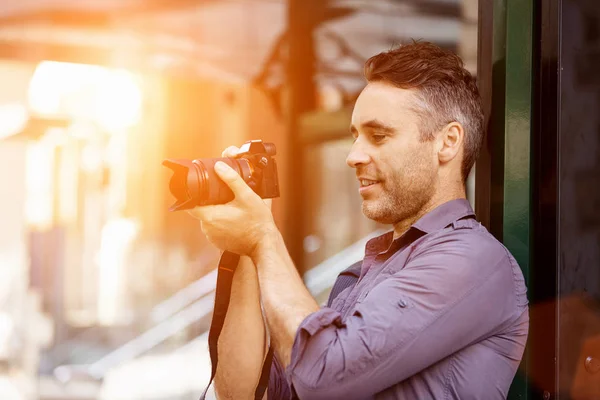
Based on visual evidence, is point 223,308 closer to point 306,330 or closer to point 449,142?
point 306,330

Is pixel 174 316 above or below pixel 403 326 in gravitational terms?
below

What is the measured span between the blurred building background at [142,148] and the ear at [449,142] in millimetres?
3873

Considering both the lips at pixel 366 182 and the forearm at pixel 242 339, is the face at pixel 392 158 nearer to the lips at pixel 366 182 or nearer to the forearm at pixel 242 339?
the lips at pixel 366 182

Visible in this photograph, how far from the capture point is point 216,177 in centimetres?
118

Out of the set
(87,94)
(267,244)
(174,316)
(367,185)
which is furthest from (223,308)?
(87,94)

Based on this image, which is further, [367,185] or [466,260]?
[367,185]

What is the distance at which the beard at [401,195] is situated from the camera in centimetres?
125

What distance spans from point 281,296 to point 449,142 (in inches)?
17.1

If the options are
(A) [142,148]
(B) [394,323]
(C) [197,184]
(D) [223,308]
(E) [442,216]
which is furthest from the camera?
(A) [142,148]

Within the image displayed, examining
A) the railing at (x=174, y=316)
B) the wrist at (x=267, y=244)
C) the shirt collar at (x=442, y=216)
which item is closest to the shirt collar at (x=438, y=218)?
the shirt collar at (x=442, y=216)

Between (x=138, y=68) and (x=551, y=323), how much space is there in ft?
15.6

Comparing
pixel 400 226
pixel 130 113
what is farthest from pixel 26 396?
pixel 400 226

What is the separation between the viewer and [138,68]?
559cm

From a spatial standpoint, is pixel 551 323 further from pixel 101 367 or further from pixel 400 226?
pixel 101 367
